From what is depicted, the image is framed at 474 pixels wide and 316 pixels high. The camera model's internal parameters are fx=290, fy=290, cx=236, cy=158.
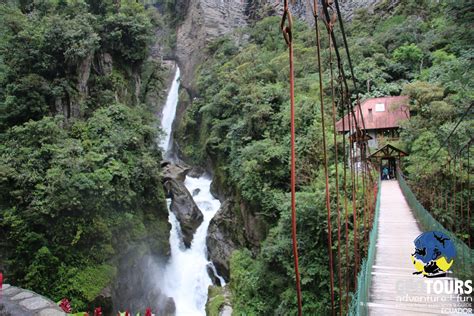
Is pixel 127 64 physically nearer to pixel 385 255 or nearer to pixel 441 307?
pixel 385 255

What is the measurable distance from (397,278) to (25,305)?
5418 millimetres

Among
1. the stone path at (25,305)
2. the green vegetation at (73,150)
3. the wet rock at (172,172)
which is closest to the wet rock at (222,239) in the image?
the green vegetation at (73,150)

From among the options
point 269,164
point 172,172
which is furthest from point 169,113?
point 269,164

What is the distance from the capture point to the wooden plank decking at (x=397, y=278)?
3.89 metres

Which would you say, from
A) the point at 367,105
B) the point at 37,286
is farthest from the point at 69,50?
the point at 367,105

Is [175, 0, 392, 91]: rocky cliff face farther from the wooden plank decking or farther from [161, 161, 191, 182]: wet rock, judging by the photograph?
the wooden plank decking

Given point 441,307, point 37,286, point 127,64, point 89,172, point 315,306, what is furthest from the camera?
point 127,64

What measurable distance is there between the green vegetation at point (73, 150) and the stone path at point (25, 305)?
4.25 m

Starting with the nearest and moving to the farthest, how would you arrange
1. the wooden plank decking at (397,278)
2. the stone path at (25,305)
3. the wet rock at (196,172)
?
the stone path at (25,305) < the wooden plank decking at (397,278) < the wet rock at (196,172)

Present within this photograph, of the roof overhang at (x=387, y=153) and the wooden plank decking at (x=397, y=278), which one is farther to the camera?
the roof overhang at (x=387, y=153)

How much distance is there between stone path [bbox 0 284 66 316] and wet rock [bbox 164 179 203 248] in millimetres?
9042

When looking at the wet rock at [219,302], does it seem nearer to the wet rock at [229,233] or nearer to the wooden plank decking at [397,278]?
the wet rock at [229,233]

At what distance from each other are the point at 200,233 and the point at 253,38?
17677 millimetres

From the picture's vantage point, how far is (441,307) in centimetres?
387
